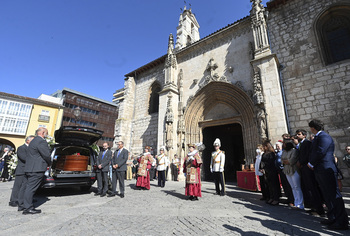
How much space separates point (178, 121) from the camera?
35.3 feet

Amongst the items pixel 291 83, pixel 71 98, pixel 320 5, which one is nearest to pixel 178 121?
pixel 291 83

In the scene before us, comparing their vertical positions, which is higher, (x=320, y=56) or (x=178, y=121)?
(x=320, y=56)

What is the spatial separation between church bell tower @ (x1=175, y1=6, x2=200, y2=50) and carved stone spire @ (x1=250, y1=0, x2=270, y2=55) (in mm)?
6568

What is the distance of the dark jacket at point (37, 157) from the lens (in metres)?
3.61

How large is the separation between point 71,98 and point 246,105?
32283 mm

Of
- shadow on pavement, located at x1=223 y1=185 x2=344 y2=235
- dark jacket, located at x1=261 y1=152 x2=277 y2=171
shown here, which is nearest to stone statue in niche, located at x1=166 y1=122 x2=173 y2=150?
dark jacket, located at x1=261 y1=152 x2=277 y2=171

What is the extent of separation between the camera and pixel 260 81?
7680mm

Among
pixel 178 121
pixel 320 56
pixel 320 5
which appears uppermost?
pixel 320 5

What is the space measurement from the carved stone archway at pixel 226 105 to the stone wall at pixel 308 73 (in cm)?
172

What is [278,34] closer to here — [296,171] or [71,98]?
[296,171]

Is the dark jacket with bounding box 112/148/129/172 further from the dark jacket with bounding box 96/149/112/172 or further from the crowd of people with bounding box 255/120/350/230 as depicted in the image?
the crowd of people with bounding box 255/120/350/230

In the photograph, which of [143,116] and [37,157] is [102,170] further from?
[143,116]

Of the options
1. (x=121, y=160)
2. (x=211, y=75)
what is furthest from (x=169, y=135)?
(x=121, y=160)

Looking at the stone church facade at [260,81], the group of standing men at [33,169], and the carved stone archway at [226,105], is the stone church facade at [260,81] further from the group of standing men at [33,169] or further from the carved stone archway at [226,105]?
the group of standing men at [33,169]
